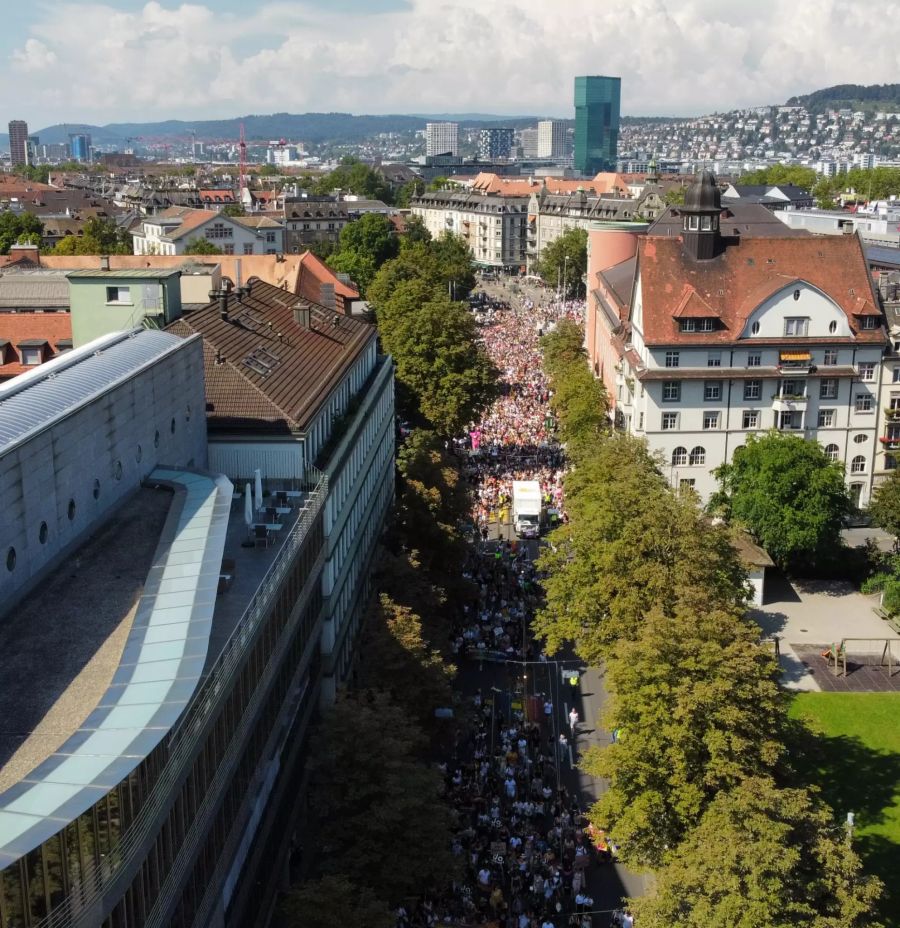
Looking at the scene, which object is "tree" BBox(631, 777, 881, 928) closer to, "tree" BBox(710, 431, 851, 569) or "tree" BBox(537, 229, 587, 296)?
"tree" BBox(710, 431, 851, 569)

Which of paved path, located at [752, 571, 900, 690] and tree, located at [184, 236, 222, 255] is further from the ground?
tree, located at [184, 236, 222, 255]

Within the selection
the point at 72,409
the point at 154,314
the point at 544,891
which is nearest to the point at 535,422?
the point at 154,314

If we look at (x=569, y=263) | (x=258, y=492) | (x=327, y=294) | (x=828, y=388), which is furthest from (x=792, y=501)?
(x=569, y=263)

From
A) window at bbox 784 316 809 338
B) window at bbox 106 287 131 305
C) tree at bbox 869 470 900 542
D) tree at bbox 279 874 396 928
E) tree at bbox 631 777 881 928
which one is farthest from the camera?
window at bbox 784 316 809 338

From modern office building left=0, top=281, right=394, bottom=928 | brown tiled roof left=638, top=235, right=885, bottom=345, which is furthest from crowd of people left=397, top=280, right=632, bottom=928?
brown tiled roof left=638, top=235, right=885, bottom=345

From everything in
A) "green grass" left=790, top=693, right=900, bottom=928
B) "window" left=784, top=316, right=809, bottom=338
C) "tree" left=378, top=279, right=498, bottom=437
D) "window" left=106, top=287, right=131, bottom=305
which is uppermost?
"window" left=106, top=287, right=131, bottom=305

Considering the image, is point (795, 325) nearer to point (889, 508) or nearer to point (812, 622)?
point (889, 508)

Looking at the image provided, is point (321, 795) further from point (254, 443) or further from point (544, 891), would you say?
point (254, 443)

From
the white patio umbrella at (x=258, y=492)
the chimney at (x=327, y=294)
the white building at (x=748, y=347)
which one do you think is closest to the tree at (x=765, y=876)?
the white patio umbrella at (x=258, y=492)
